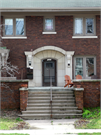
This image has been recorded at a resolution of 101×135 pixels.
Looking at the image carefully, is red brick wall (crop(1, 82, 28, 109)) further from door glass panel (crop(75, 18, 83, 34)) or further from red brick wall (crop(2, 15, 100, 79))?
door glass panel (crop(75, 18, 83, 34))

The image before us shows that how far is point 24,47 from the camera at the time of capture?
14867mm

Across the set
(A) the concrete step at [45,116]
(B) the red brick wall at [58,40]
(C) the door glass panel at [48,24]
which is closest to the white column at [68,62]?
(B) the red brick wall at [58,40]

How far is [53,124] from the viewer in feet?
30.8

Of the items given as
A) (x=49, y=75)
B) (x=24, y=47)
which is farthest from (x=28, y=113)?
(x=49, y=75)

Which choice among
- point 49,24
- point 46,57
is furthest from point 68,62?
point 49,24

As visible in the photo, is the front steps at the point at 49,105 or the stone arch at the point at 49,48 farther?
the stone arch at the point at 49,48

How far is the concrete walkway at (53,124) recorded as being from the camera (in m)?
8.70

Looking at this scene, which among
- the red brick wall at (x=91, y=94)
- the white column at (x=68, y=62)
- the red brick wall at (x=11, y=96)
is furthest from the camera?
the white column at (x=68, y=62)

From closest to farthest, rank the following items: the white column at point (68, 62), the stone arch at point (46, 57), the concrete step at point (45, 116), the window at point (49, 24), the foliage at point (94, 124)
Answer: the foliage at point (94, 124)
the concrete step at point (45, 116)
the white column at point (68, 62)
the stone arch at point (46, 57)
the window at point (49, 24)

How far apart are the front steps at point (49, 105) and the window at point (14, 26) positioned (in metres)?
5.07

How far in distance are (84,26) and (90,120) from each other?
7789mm

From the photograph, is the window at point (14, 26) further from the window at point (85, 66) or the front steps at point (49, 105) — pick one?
the front steps at point (49, 105)

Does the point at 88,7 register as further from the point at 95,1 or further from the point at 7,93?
the point at 7,93

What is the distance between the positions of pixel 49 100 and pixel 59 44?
16.5 feet
